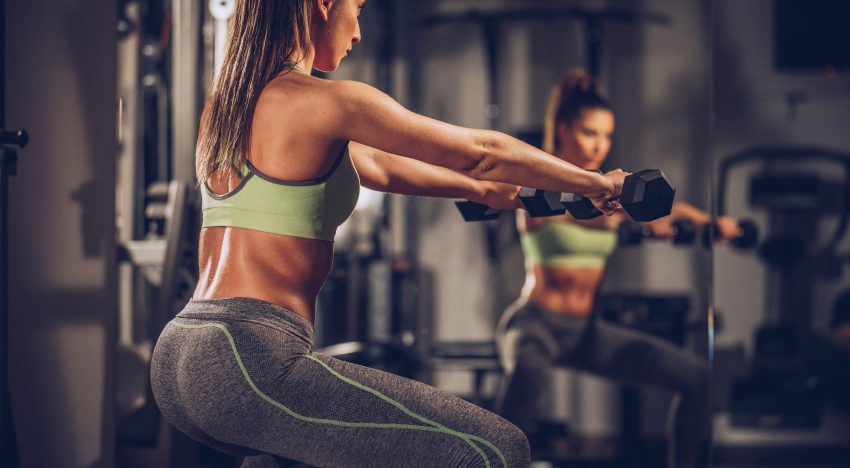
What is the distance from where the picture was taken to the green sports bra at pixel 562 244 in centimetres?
329

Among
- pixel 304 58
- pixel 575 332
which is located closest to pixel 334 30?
pixel 304 58

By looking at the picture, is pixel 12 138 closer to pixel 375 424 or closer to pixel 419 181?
pixel 419 181

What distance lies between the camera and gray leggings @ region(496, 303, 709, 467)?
3.31 m

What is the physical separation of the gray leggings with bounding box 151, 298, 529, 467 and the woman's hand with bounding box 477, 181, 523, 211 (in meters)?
0.61

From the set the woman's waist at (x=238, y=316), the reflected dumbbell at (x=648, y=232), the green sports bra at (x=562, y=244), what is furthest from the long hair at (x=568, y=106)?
the woman's waist at (x=238, y=316)

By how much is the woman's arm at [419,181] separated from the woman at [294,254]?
26cm

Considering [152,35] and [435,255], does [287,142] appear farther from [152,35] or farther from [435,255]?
[435,255]

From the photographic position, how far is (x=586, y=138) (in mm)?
3232

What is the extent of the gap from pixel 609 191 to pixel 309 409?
26.2 inches

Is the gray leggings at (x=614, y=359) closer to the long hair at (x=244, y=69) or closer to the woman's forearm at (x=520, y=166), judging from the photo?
the woman's forearm at (x=520, y=166)

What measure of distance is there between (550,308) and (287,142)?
2.01 meters

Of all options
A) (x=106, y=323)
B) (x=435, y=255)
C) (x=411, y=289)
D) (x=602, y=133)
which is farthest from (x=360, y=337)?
(x=106, y=323)

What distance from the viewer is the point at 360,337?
187 inches

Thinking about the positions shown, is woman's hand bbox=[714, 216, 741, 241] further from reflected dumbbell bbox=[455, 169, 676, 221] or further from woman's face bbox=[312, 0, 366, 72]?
woman's face bbox=[312, 0, 366, 72]
